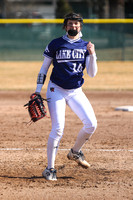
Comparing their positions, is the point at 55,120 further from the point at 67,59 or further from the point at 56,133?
the point at 67,59

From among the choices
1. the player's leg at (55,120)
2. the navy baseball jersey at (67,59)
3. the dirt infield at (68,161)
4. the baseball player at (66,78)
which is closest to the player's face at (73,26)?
the baseball player at (66,78)

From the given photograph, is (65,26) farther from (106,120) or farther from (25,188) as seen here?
(106,120)

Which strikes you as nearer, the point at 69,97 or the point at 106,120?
the point at 69,97

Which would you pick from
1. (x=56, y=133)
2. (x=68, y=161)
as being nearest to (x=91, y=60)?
(x=56, y=133)

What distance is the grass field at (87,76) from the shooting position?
15266mm

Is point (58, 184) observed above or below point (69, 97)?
below

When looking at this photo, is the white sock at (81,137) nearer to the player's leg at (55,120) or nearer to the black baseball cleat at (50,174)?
the player's leg at (55,120)

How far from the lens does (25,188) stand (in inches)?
213

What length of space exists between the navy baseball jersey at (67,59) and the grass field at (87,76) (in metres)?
9.04

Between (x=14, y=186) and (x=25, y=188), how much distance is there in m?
0.17

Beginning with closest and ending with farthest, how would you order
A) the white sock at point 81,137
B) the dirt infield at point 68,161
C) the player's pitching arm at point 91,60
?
1. the dirt infield at point 68,161
2. the player's pitching arm at point 91,60
3. the white sock at point 81,137

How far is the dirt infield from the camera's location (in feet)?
17.2

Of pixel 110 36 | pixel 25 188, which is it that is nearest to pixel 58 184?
pixel 25 188

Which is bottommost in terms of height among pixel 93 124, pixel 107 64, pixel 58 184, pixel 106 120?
pixel 107 64
